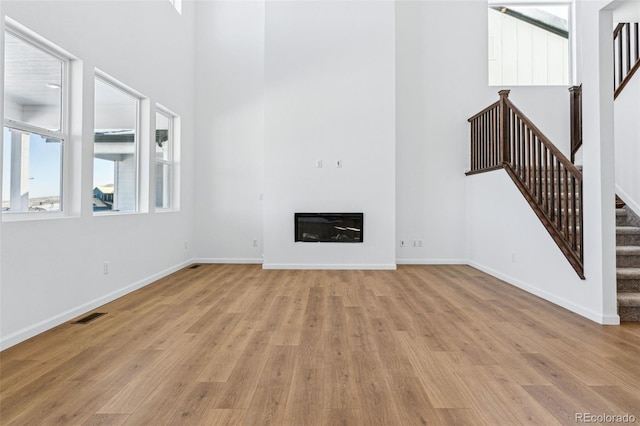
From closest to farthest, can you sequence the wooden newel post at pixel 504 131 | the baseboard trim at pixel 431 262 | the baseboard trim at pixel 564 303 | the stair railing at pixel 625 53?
the baseboard trim at pixel 564 303
the stair railing at pixel 625 53
the wooden newel post at pixel 504 131
the baseboard trim at pixel 431 262

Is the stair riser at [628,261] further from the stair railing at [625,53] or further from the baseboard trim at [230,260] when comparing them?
the baseboard trim at [230,260]

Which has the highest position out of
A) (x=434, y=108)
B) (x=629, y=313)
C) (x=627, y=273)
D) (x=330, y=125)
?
(x=434, y=108)

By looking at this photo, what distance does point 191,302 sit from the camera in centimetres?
366

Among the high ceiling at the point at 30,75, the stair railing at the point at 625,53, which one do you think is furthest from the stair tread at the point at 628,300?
the high ceiling at the point at 30,75

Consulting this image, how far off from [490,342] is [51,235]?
344cm

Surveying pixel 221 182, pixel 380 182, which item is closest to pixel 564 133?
pixel 380 182

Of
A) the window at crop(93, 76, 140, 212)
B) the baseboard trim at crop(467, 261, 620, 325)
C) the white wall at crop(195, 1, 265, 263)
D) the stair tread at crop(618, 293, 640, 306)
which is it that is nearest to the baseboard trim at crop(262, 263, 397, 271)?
the white wall at crop(195, 1, 265, 263)

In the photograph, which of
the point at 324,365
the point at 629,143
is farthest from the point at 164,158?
the point at 629,143

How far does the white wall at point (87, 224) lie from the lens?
2.57 m

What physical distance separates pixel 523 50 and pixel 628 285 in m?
4.69

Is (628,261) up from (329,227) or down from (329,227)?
down

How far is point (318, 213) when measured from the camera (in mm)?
5645

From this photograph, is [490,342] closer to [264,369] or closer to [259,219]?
[264,369]

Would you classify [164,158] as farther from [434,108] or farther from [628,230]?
[628,230]
